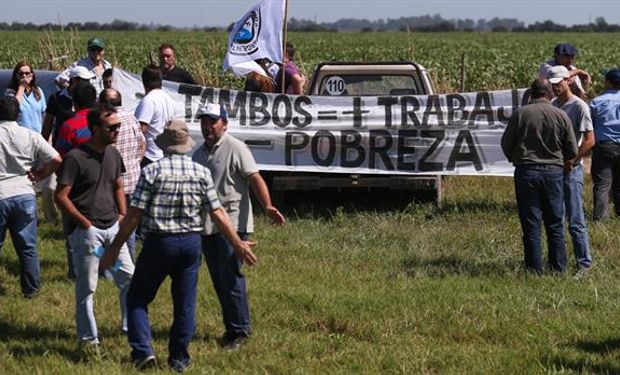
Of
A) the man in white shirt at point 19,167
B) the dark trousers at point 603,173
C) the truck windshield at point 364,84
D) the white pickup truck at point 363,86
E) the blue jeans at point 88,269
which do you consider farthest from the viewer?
the truck windshield at point 364,84

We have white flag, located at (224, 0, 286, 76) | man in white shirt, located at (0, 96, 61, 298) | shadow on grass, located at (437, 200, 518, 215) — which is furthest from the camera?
white flag, located at (224, 0, 286, 76)

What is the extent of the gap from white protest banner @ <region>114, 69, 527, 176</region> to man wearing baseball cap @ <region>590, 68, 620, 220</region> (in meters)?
1.30

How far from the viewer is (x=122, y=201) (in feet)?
25.1

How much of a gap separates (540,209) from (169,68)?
18.6 ft

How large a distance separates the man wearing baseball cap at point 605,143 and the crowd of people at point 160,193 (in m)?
0.29

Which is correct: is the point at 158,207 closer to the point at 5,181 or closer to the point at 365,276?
the point at 5,181

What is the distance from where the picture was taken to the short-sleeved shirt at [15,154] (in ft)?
28.0

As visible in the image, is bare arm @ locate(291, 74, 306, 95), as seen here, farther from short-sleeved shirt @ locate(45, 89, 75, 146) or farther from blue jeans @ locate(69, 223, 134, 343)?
blue jeans @ locate(69, 223, 134, 343)

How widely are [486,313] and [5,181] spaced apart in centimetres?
385

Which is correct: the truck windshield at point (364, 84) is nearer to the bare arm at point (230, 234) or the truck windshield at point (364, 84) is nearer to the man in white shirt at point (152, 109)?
the man in white shirt at point (152, 109)

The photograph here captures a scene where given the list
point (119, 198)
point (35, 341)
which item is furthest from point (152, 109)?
point (35, 341)

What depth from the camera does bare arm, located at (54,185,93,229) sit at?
728 cm

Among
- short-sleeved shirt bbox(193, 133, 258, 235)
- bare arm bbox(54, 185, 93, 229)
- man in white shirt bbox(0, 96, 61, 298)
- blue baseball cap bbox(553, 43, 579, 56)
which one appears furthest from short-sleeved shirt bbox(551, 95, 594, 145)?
bare arm bbox(54, 185, 93, 229)

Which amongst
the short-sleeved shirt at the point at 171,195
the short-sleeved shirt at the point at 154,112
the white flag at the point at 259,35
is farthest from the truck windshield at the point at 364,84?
the short-sleeved shirt at the point at 171,195
